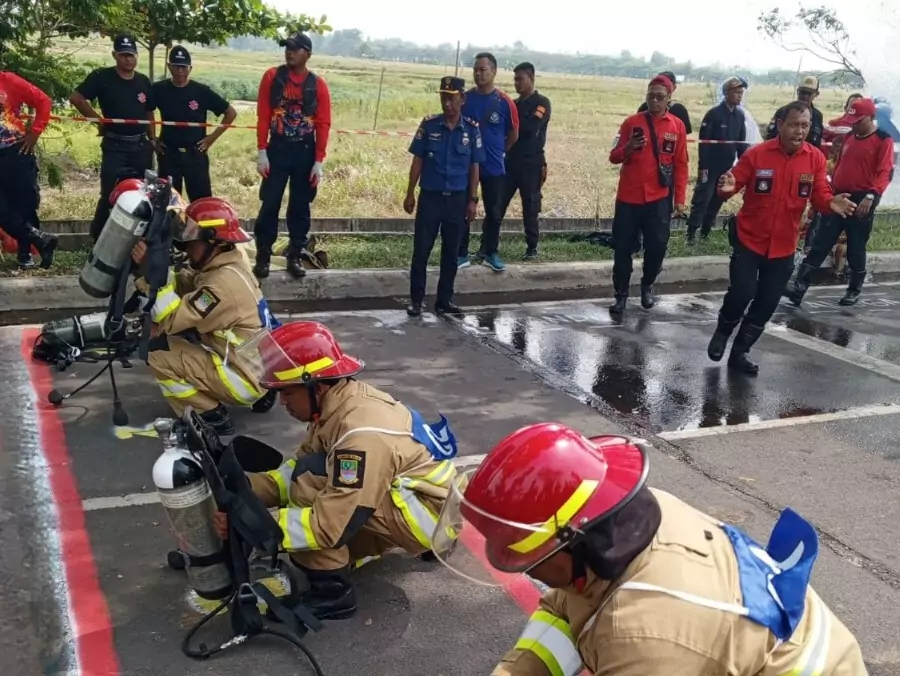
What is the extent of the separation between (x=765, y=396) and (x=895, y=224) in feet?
29.2

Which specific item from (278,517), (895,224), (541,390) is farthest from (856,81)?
(278,517)

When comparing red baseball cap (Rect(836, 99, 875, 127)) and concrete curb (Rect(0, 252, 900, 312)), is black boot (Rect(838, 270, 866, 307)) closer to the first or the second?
concrete curb (Rect(0, 252, 900, 312))

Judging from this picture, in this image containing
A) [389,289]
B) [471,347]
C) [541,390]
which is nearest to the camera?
[541,390]

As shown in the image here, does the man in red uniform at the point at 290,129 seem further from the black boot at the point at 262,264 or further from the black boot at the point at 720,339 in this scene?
the black boot at the point at 720,339

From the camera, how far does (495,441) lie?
206 inches

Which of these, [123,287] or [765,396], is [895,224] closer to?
[765,396]

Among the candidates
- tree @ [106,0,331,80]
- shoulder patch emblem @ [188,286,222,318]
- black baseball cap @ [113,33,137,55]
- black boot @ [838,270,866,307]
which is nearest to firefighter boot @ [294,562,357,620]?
shoulder patch emblem @ [188,286,222,318]

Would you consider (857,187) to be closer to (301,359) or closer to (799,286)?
(799,286)

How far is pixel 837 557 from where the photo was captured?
408cm

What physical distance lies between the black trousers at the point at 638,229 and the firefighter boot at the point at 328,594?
5092 mm

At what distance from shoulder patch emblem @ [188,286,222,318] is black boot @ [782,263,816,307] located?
5972mm

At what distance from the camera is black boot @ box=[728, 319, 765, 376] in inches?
264

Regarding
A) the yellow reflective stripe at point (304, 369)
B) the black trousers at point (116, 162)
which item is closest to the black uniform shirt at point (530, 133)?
the black trousers at point (116, 162)

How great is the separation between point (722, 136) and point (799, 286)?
2750 mm
